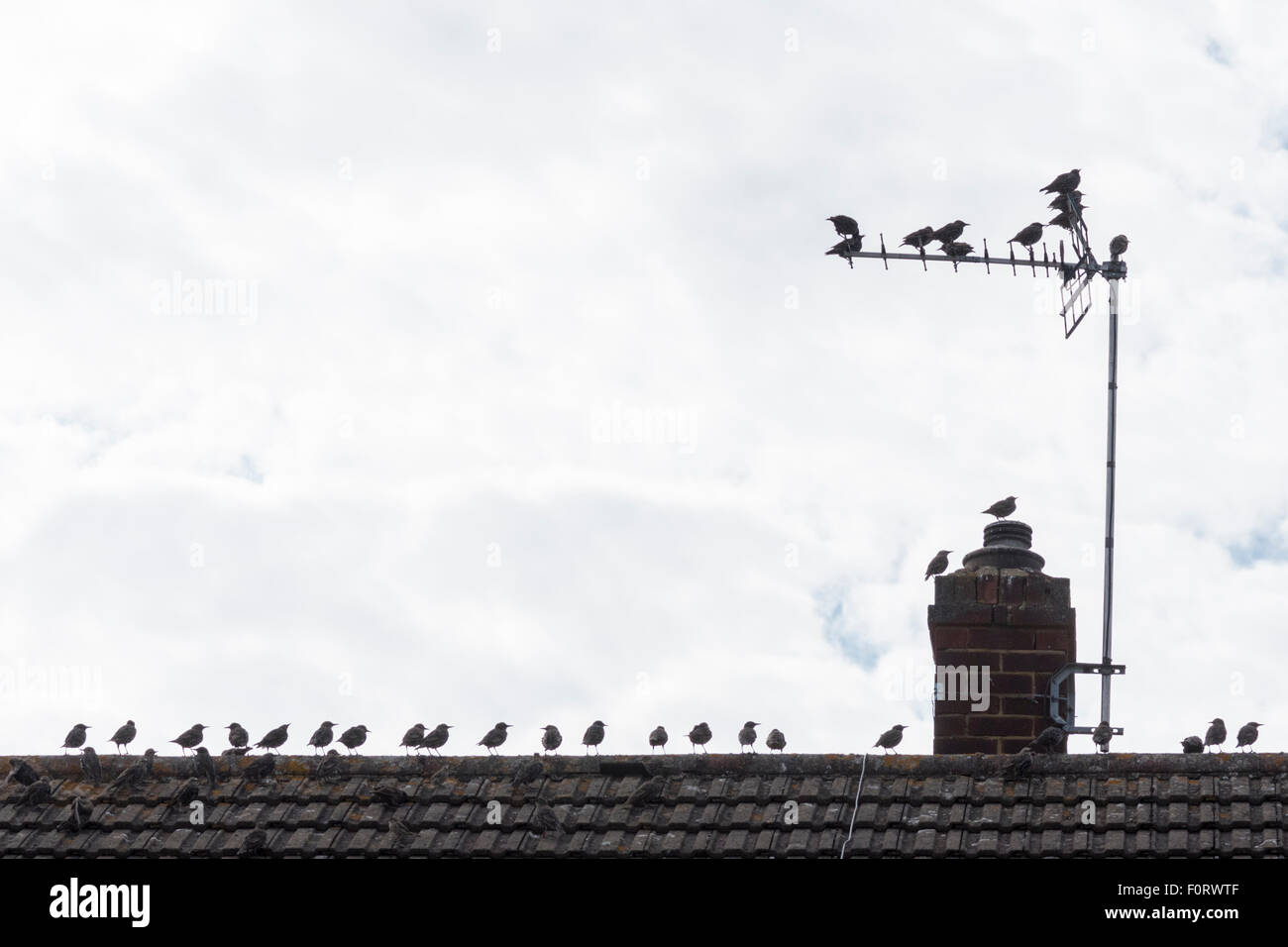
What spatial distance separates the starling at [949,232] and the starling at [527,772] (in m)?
5.16

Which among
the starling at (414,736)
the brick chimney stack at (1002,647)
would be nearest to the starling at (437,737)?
the starling at (414,736)

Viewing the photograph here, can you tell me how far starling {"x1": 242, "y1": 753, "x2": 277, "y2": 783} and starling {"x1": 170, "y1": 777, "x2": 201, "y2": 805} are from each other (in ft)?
1.07

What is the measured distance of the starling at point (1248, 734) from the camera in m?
16.1

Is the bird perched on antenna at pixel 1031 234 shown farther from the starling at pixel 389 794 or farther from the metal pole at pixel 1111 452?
the starling at pixel 389 794

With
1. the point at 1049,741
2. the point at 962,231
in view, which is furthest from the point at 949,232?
the point at 1049,741

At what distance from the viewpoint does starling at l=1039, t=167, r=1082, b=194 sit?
17141 millimetres

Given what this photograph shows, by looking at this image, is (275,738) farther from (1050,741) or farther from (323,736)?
(1050,741)

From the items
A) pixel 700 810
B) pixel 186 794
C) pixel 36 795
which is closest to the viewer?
pixel 700 810

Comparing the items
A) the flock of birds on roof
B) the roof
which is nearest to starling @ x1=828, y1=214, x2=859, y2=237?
the flock of birds on roof

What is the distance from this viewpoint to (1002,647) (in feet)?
47.0

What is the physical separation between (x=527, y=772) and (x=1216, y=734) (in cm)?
549
